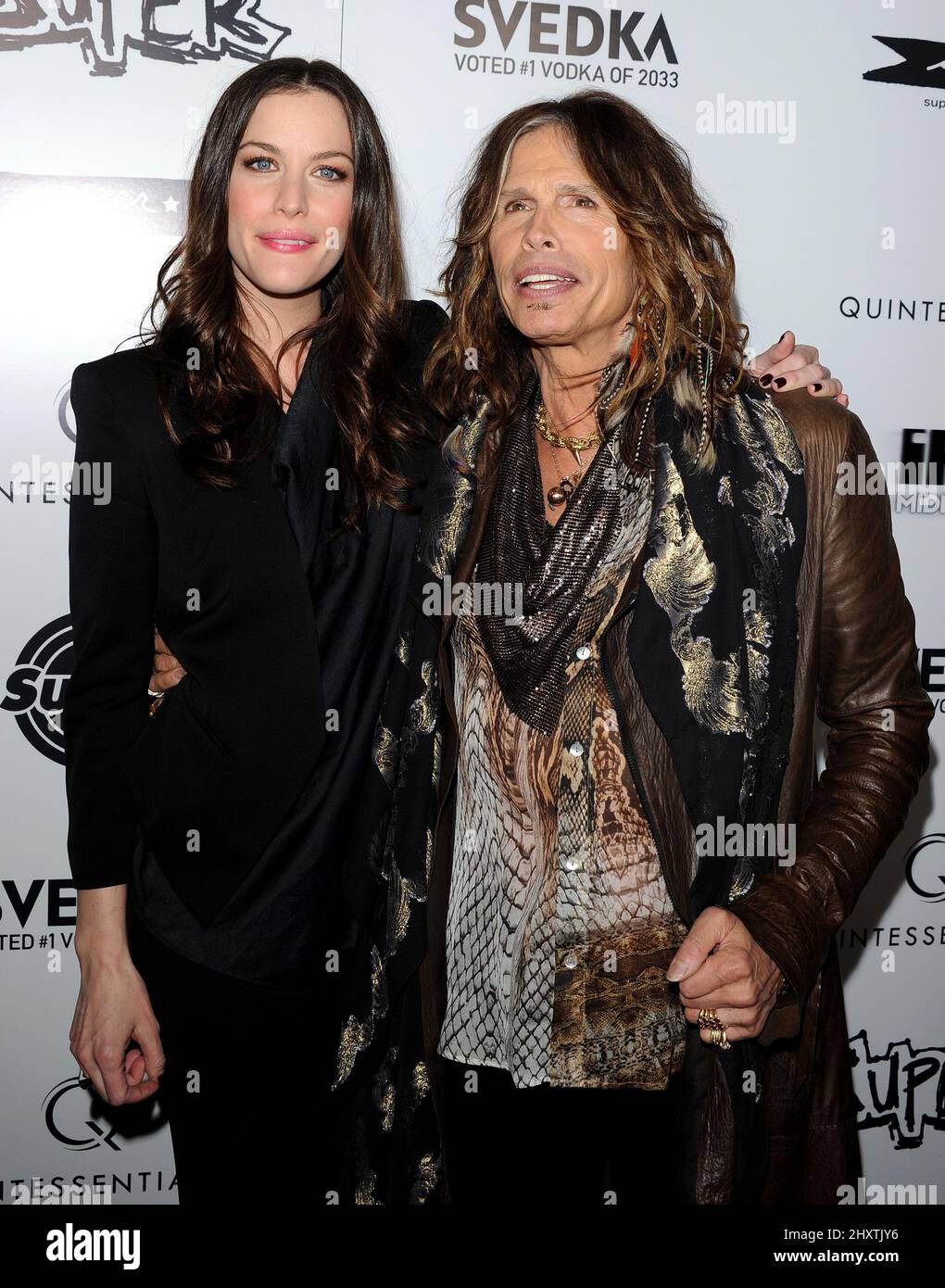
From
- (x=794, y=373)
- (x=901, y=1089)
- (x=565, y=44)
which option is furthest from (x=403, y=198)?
(x=901, y=1089)

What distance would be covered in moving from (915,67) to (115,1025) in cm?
274

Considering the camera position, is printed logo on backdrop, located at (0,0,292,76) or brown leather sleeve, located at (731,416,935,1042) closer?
brown leather sleeve, located at (731,416,935,1042)

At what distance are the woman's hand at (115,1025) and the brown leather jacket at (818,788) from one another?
495 mm

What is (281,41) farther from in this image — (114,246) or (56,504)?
(56,504)

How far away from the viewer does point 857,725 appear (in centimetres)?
159

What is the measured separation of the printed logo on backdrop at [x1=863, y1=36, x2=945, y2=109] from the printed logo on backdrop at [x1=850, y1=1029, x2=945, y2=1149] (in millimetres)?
2400

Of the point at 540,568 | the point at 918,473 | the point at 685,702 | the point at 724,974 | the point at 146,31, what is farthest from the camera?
the point at 918,473

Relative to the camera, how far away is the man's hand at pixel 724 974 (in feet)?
4.61

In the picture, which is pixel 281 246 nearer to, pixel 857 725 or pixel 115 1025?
pixel 857 725

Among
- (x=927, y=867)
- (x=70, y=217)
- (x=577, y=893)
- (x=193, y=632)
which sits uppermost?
(x=70, y=217)

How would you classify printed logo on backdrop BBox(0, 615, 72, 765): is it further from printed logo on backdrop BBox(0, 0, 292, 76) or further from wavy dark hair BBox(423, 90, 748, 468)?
wavy dark hair BBox(423, 90, 748, 468)

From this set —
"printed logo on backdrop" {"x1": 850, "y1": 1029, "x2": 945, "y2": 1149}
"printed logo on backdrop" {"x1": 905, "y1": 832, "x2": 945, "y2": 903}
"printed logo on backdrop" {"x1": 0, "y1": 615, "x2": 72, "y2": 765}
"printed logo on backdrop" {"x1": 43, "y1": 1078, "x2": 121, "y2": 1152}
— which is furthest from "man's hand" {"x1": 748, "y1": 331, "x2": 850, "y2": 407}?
"printed logo on backdrop" {"x1": 43, "y1": 1078, "x2": 121, "y2": 1152}

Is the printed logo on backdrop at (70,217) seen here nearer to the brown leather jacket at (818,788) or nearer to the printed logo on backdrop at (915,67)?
the brown leather jacket at (818,788)

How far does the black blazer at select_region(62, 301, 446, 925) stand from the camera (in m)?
1.64
